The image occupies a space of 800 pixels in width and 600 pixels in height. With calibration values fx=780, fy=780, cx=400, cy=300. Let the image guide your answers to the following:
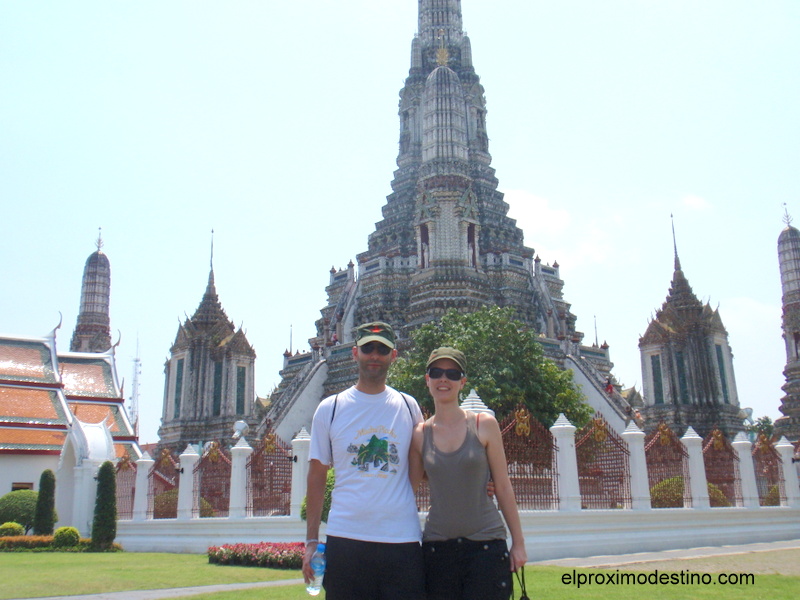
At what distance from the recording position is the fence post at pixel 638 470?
13766 millimetres

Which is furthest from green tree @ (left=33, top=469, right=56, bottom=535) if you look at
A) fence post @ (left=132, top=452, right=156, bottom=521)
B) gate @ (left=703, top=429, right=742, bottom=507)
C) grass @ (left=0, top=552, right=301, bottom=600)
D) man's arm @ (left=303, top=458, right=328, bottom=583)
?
man's arm @ (left=303, top=458, right=328, bottom=583)

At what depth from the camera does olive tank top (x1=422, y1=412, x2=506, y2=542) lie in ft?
12.7

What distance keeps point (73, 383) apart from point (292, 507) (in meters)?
15.9

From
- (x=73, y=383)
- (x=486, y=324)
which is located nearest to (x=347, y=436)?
(x=486, y=324)

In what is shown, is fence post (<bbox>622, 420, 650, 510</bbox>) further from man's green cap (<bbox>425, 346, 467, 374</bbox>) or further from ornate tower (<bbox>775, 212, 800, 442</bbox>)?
ornate tower (<bbox>775, 212, 800, 442</bbox>)

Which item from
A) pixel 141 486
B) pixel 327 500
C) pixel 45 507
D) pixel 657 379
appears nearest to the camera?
pixel 327 500

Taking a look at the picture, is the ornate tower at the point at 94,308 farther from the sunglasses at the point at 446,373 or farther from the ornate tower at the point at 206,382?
the sunglasses at the point at 446,373

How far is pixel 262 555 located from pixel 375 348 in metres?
8.71

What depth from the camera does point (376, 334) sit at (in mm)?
4238

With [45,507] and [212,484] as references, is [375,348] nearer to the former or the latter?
[212,484]

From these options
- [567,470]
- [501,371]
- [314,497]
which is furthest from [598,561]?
[314,497]

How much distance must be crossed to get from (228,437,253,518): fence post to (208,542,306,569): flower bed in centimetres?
243

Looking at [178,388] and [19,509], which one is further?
[178,388]

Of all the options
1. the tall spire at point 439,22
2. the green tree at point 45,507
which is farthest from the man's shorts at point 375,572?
the tall spire at point 439,22
